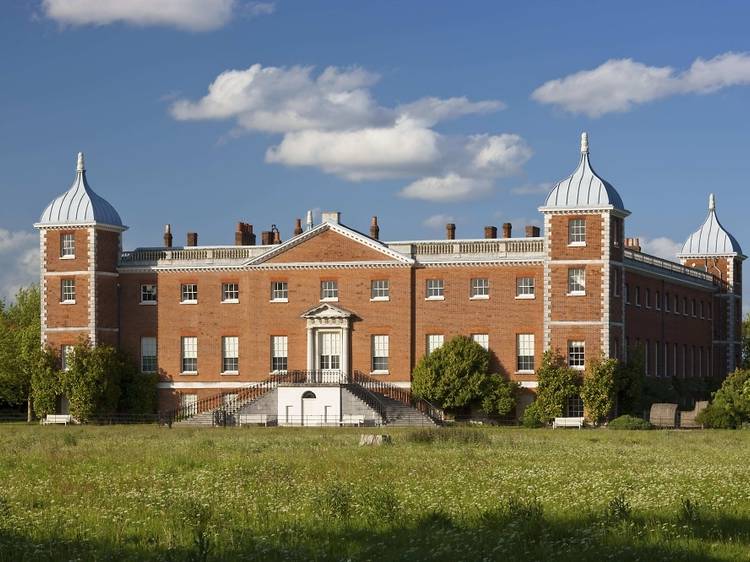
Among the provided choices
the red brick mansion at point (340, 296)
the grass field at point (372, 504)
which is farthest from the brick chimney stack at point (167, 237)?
the grass field at point (372, 504)

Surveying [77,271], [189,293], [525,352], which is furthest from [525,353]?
[77,271]

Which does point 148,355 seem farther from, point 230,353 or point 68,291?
point 68,291

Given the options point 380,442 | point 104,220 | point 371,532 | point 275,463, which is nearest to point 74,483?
point 275,463

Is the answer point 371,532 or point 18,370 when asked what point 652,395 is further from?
point 371,532

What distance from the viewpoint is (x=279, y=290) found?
7338cm

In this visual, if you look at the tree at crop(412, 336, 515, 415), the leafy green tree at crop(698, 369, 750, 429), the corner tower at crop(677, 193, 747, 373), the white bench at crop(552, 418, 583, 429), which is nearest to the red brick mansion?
the tree at crop(412, 336, 515, 415)

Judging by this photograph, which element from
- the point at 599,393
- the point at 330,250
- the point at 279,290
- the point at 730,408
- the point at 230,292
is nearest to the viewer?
the point at 730,408

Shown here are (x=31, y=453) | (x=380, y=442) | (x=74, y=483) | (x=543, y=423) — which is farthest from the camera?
(x=543, y=423)

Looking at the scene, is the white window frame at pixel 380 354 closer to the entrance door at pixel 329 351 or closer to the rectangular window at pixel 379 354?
the rectangular window at pixel 379 354

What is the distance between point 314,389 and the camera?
6875cm

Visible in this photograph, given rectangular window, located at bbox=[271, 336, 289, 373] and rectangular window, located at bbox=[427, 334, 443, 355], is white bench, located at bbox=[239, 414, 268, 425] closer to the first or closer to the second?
rectangular window, located at bbox=[271, 336, 289, 373]

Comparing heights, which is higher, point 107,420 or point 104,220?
point 104,220

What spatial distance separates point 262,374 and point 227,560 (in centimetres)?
5401

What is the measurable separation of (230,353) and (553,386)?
17148mm
